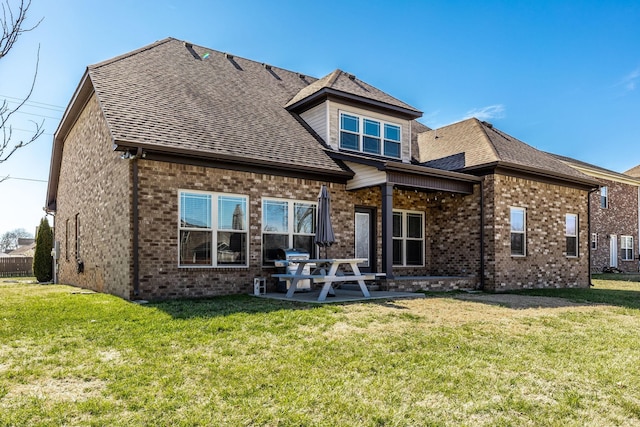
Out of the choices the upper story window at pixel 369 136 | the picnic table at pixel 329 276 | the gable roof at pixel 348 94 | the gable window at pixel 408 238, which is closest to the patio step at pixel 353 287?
the picnic table at pixel 329 276

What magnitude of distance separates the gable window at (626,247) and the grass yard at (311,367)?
2157 centimetres

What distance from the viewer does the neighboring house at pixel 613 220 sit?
2467cm

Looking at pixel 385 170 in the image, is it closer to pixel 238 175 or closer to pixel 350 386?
pixel 238 175

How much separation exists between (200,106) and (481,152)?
8270mm

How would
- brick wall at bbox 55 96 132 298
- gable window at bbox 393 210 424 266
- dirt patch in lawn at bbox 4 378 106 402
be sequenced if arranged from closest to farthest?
dirt patch in lawn at bbox 4 378 106 402 < brick wall at bbox 55 96 132 298 < gable window at bbox 393 210 424 266

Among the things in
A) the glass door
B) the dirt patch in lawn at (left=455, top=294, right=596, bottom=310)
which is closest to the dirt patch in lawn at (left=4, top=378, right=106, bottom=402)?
the dirt patch in lawn at (left=455, top=294, right=596, bottom=310)

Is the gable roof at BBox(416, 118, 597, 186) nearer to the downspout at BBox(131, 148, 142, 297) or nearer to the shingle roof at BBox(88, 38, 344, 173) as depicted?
the shingle roof at BBox(88, 38, 344, 173)

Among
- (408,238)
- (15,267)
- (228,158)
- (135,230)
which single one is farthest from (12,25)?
(15,267)

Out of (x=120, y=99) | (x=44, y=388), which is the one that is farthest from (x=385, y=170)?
(x=44, y=388)

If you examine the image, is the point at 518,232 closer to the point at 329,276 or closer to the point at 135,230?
the point at 329,276

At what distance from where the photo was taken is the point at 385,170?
456 inches

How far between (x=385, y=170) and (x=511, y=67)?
8.58m

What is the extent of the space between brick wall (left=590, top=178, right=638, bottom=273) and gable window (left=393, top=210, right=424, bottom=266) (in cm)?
1430

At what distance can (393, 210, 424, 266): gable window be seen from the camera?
1452cm
